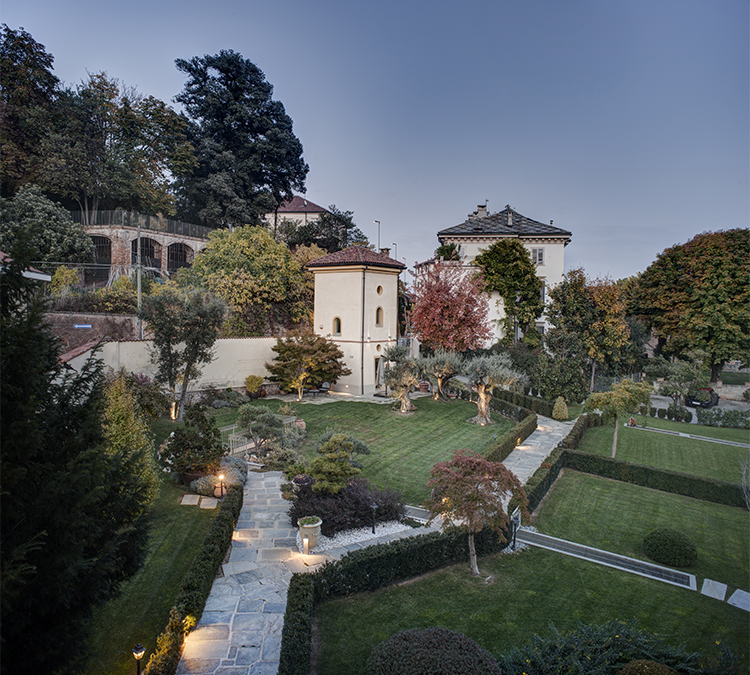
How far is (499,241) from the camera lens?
3919 centimetres

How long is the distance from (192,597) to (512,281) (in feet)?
116

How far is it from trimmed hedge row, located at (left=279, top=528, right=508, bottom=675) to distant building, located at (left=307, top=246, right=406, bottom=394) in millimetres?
18108

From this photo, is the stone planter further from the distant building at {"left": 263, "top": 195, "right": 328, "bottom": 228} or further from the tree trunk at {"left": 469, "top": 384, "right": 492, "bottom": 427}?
the distant building at {"left": 263, "top": 195, "right": 328, "bottom": 228}

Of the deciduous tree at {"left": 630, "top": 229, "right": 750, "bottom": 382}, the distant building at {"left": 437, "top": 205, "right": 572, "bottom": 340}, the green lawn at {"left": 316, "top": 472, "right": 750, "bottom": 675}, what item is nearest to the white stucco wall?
the green lawn at {"left": 316, "top": 472, "right": 750, "bottom": 675}

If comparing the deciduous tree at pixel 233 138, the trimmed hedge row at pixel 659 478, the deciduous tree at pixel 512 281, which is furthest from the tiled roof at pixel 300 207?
the trimmed hedge row at pixel 659 478

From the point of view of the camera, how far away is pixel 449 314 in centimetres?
3259

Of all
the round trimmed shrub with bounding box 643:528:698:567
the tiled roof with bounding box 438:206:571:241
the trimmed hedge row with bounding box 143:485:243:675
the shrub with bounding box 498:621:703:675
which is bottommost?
the round trimmed shrub with bounding box 643:528:698:567

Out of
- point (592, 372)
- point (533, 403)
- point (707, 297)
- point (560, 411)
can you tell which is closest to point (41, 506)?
point (560, 411)

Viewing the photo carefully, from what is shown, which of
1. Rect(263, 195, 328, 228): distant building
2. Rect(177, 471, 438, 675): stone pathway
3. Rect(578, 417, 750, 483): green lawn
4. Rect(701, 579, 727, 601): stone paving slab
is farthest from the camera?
Rect(263, 195, 328, 228): distant building

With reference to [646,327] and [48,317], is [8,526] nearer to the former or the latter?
[48,317]

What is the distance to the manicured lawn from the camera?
1669 cm

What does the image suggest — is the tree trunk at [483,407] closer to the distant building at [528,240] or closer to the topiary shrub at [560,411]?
the topiary shrub at [560,411]

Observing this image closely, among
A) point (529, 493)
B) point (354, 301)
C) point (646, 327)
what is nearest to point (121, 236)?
point (354, 301)

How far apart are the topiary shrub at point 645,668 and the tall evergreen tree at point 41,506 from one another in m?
6.71
